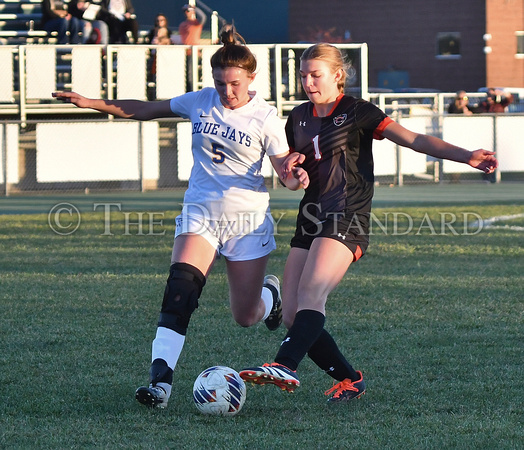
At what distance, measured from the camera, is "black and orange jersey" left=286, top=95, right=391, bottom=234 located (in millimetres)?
5016

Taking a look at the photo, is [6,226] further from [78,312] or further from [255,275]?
[255,275]

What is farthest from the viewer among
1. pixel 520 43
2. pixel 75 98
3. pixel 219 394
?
pixel 520 43

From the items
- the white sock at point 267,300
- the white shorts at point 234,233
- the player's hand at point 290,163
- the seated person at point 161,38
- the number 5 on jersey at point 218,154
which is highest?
the seated person at point 161,38

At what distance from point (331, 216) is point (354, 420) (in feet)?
3.47

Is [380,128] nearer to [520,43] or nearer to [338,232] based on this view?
[338,232]

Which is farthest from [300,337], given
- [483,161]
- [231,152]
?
[483,161]

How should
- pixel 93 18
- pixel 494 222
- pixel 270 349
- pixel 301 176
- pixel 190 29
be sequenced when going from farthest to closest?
pixel 190 29 < pixel 93 18 < pixel 494 222 < pixel 270 349 < pixel 301 176

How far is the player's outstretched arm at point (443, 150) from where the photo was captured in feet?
15.8

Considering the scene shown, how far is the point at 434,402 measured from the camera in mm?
4934

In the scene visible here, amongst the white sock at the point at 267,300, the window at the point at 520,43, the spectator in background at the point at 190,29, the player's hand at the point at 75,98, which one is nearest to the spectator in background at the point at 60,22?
the spectator in background at the point at 190,29

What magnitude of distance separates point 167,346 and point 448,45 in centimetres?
3853

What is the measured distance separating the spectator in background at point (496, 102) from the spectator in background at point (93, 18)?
9115mm

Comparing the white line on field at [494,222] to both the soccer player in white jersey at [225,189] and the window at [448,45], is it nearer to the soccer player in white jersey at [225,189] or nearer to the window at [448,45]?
the soccer player in white jersey at [225,189]

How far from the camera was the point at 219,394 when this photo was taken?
4668mm
